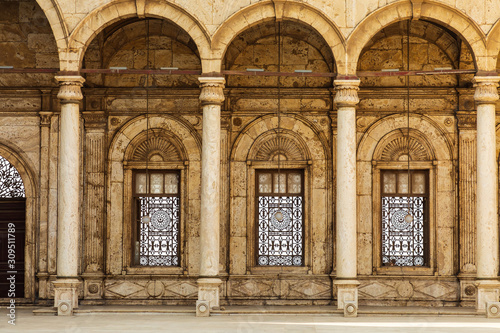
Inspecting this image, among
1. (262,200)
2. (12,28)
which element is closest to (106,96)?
(12,28)

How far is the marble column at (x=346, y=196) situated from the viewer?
17.1 metres

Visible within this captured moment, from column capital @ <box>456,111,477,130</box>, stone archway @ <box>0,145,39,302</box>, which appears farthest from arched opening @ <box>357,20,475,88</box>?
stone archway @ <box>0,145,39,302</box>

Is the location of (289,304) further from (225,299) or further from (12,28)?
(12,28)

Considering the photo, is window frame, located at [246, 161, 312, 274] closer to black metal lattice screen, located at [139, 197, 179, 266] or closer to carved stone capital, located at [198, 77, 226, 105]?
black metal lattice screen, located at [139, 197, 179, 266]

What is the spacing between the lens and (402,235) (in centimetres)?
1973

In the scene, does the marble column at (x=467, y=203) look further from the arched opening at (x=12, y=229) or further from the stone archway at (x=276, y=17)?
the arched opening at (x=12, y=229)

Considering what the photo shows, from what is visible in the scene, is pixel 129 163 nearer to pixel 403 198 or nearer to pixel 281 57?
pixel 281 57

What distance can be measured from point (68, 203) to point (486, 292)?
7.96m

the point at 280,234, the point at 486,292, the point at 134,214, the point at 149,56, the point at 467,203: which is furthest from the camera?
the point at 149,56

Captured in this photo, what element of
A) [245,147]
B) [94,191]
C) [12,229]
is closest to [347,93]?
[245,147]

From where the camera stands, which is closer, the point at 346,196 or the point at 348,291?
the point at 348,291

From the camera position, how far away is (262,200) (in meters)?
19.9

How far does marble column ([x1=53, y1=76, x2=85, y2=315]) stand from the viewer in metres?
17.1

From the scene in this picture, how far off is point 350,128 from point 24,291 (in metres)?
7.88
